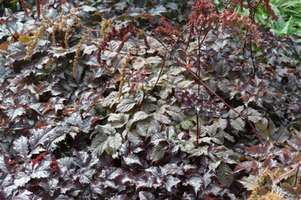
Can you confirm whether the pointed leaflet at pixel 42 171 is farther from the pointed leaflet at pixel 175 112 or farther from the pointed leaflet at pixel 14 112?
the pointed leaflet at pixel 175 112

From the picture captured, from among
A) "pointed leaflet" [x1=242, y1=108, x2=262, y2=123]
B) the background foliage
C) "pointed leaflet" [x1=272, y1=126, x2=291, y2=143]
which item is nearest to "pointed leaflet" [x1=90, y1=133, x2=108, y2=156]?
the background foliage

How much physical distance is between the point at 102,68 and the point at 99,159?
31.0 inches

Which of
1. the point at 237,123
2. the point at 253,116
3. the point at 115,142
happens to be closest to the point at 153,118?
the point at 115,142

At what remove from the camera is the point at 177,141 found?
63.2 inches

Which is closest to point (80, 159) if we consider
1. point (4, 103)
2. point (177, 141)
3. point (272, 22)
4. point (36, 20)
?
point (177, 141)

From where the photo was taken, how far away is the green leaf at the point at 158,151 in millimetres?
1577

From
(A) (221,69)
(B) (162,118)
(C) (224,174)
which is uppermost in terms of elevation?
(A) (221,69)

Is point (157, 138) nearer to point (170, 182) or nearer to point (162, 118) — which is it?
point (162, 118)

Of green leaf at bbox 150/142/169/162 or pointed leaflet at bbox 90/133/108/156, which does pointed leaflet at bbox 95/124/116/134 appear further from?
green leaf at bbox 150/142/169/162

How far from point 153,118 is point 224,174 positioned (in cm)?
56

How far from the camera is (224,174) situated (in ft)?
5.11

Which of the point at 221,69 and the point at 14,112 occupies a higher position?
the point at 221,69

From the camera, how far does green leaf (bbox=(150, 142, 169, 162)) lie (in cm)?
158

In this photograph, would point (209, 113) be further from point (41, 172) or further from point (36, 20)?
point (36, 20)
